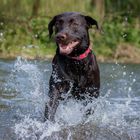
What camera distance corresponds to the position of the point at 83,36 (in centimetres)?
752

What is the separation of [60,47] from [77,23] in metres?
0.52

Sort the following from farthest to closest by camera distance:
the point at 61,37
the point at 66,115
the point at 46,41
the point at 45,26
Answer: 1. the point at 45,26
2. the point at 46,41
3. the point at 66,115
4. the point at 61,37

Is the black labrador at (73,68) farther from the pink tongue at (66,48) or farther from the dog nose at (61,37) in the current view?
the dog nose at (61,37)

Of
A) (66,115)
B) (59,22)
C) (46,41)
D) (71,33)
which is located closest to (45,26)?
(46,41)

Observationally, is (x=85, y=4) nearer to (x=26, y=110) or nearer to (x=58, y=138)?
(x=26, y=110)

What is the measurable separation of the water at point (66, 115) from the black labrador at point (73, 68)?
0.89ft

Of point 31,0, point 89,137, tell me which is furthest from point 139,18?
point 89,137

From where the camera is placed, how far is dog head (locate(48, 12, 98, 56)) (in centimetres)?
724

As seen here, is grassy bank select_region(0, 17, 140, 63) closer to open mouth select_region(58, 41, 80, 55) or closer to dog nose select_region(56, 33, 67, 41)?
open mouth select_region(58, 41, 80, 55)

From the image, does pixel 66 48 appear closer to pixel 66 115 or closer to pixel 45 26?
pixel 66 115

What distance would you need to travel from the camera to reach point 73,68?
25.0ft

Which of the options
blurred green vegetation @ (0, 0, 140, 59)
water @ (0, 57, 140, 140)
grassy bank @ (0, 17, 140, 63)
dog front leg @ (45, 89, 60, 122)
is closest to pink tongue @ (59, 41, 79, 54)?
dog front leg @ (45, 89, 60, 122)

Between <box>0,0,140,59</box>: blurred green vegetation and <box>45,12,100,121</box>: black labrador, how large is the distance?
7747 millimetres

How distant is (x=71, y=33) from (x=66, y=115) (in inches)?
48.6
